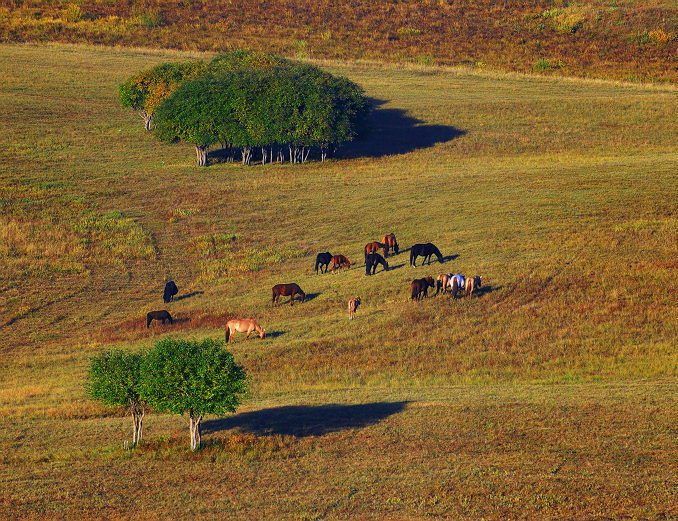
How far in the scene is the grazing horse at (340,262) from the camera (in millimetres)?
56844

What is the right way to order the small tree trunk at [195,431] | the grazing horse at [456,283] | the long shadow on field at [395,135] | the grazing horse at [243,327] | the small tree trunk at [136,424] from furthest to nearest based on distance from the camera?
the long shadow on field at [395,135] → the grazing horse at [456,283] → the grazing horse at [243,327] → the small tree trunk at [136,424] → the small tree trunk at [195,431]

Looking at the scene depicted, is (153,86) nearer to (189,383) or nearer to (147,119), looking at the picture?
(147,119)

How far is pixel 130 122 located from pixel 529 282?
243 feet

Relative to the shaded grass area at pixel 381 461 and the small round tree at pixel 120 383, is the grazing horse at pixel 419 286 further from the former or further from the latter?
the small round tree at pixel 120 383

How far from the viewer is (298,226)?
7219cm

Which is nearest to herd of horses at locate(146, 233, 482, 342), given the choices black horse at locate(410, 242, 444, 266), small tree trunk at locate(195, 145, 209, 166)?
black horse at locate(410, 242, 444, 266)

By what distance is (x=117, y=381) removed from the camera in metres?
30.0

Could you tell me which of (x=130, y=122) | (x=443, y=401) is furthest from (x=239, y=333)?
(x=130, y=122)

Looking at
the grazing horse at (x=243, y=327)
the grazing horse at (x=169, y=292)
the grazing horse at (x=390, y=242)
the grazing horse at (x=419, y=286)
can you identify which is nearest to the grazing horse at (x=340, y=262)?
the grazing horse at (x=390, y=242)

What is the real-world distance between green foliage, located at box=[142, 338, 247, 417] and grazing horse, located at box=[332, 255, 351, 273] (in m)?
27.2

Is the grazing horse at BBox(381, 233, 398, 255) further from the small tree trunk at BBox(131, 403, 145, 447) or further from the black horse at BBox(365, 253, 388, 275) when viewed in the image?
the small tree trunk at BBox(131, 403, 145, 447)

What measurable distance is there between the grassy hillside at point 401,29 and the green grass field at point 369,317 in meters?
34.2

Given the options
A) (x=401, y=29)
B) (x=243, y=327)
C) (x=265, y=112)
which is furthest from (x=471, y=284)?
(x=401, y=29)

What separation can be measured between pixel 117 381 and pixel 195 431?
10.4 feet
